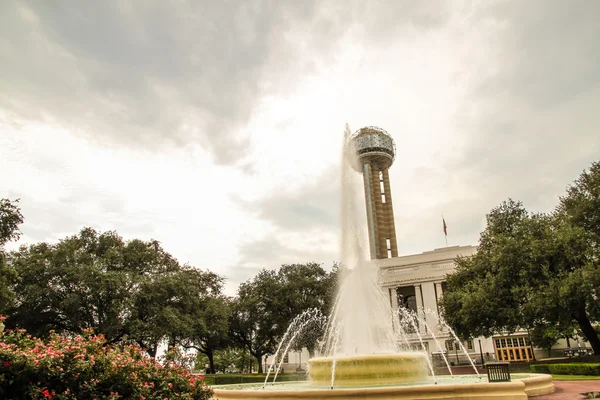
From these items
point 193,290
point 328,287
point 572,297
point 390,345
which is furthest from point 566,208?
point 193,290

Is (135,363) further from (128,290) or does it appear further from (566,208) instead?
(566,208)

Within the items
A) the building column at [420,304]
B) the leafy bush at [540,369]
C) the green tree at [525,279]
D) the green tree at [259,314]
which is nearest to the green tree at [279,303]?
the green tree at [259,314]

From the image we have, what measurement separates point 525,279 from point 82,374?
32651 mm

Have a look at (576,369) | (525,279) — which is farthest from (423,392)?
(525,279)

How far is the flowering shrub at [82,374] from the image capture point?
24.1 feet

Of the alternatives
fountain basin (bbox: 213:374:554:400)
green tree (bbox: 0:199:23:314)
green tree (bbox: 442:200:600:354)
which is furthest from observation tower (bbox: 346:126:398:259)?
fountain basin (bbox: 213:374:554:400)

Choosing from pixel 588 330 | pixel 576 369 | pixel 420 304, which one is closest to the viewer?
pixel 576 369

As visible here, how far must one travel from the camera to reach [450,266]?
218 ft

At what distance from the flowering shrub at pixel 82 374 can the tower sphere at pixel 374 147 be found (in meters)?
100

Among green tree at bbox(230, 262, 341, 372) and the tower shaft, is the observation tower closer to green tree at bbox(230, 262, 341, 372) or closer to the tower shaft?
the tower shaft

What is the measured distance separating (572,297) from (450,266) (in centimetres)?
3907

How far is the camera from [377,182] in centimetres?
10862

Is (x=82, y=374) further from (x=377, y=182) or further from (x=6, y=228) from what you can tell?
(x=377, y=182)

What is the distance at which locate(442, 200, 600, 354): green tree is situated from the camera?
95.9 ft
